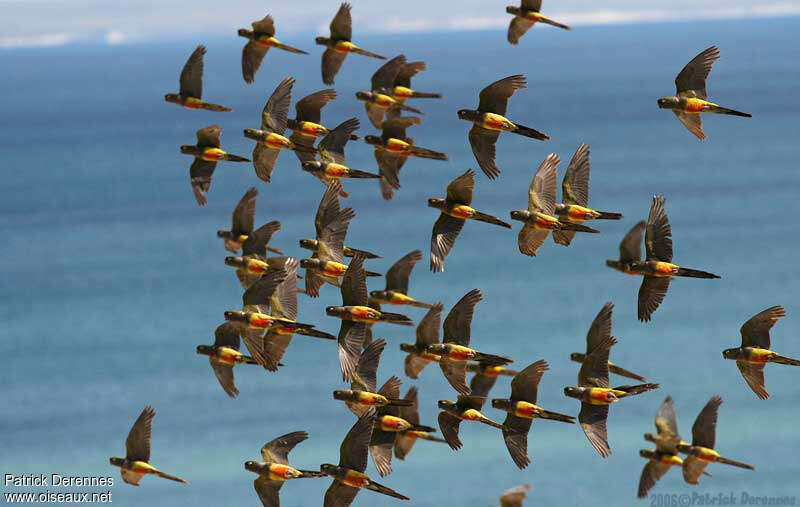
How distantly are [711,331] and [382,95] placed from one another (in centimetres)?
10678

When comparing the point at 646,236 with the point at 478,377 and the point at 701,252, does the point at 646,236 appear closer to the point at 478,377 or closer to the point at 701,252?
the point at 478,377

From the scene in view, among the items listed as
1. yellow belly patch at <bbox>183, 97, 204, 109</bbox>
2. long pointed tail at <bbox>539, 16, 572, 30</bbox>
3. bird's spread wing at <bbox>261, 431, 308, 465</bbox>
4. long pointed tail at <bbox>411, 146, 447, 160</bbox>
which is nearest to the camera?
long pointed tail at <bbox>539, 16, 572, 30</bbox>

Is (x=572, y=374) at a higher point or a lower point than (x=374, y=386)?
lower

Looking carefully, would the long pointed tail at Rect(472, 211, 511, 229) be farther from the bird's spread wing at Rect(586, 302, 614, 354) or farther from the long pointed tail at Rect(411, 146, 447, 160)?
A: the bird's spread wing at Rect(586, 302, 614, 354)

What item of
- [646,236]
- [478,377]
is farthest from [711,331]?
[646,236]

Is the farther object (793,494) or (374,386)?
(793,494)

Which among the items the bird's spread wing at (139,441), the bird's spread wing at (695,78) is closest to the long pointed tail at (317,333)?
the bird's spread wing at (139,441)

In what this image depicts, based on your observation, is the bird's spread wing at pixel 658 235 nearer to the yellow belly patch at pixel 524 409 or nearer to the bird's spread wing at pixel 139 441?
the yellow belly patch at pixel 524 409

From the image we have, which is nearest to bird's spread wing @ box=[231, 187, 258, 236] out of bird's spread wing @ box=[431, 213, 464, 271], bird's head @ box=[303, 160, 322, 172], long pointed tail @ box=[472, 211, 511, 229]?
bird's head @ box=[303, 160, 322, 172]

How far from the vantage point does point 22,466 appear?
118 metres

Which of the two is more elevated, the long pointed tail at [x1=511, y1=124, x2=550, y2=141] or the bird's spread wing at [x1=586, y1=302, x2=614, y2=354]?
the long pointed tail at [x1=511, y1=124, x2=550, y2=141]

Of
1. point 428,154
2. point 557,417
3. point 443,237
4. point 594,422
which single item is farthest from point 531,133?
point 594,422

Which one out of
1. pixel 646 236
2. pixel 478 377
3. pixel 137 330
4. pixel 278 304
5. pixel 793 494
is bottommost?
pixel 137 330

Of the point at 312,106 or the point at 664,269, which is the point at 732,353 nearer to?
the point at 664,269
